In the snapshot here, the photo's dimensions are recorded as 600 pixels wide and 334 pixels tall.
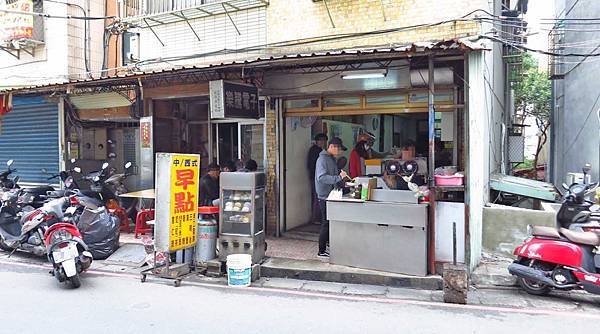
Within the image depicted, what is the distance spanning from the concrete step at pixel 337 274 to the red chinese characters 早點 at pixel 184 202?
1484 millimetres

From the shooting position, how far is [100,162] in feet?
39.8

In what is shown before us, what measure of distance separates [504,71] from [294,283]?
1146 cm

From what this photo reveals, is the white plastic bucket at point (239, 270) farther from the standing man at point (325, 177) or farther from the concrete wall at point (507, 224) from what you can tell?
the concrete wall at point (507, 224)

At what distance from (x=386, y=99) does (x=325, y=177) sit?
2.09m

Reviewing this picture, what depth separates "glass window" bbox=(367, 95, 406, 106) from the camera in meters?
8.23

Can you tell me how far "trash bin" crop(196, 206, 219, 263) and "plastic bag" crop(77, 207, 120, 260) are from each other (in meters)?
2.16

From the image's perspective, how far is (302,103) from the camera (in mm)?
9367

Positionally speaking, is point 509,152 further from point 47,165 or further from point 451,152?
point 47,165

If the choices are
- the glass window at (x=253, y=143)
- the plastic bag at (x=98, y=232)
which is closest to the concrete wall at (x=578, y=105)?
the glass window at (x=253, y=143)

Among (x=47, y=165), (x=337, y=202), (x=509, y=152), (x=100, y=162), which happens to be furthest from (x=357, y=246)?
(x=509, y=152)

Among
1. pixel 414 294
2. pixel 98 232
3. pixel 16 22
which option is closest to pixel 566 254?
pixel 414 294

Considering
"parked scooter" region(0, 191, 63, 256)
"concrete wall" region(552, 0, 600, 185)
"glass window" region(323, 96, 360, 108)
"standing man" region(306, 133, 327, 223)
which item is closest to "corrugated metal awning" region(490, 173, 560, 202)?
"concrete wall" region(552, 0, 600, 185)

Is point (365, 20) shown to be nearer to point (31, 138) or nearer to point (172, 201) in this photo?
point (172, 201)

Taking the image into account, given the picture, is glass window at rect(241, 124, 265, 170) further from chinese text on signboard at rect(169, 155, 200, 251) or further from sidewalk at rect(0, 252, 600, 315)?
sidewalk at rect(0, 252, 600, 315)
